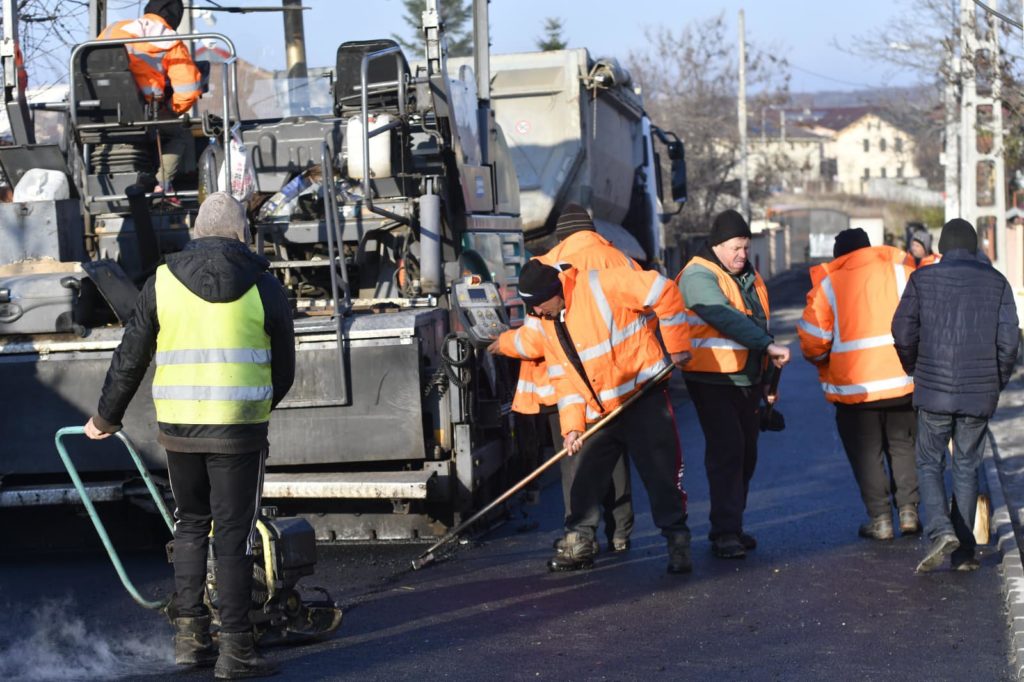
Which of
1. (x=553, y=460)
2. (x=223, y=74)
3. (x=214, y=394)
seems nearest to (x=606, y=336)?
(x=553, y=460)

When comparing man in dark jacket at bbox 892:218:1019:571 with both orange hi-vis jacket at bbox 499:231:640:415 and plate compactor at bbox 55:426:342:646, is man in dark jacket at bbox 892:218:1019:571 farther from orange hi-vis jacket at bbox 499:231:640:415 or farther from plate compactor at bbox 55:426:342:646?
plate compactor at bbox 55:426:342:646

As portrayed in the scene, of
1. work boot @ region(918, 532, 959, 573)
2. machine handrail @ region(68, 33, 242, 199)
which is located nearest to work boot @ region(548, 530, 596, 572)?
work boot @ region(918, 532, 959, 573)

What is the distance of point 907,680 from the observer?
5402 mm

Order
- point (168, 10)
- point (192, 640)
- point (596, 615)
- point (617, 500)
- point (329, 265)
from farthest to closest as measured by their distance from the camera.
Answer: point (168, 10)
point (329, 265)
point (617, 500)
point (596, 615)
point (192, 640)

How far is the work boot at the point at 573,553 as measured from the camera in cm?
Result: 743

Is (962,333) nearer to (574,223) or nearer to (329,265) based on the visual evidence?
(574,223)

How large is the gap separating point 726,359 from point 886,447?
110 cm

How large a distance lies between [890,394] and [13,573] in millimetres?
4407

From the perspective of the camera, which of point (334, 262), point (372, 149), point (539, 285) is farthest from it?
point (372, 149)

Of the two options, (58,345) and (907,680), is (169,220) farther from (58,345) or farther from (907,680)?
(907,680)

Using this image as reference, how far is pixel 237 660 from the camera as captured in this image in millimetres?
5500

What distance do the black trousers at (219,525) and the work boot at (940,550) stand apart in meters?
3.10

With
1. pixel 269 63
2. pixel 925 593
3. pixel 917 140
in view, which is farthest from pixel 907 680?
pixel 917 140

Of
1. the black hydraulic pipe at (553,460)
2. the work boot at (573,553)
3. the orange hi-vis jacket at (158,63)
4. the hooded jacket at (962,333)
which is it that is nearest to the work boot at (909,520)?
the hooded jacket at (962,333)
